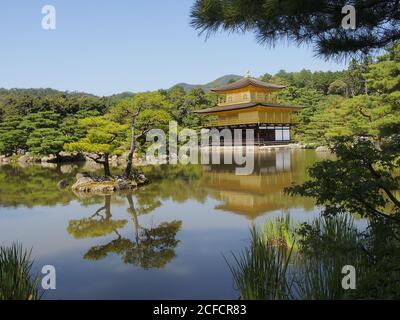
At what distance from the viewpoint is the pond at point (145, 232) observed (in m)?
5.26

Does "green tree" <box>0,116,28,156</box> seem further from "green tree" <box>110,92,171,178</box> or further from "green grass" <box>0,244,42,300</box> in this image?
"green grass" <box>0,244,42,300</box>

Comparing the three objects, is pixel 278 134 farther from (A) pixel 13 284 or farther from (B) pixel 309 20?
(A) pixel 13 284

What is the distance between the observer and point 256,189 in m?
12.9

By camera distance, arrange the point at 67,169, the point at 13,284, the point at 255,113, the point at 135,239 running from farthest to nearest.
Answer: the point at 255,113
the point at 67,169
the point at 135,239
the point at 13,284

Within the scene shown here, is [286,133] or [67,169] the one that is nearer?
[67,169]

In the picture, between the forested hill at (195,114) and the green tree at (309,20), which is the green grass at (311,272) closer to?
the green tree at (309,20)

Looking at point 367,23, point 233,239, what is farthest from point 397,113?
point 367,23

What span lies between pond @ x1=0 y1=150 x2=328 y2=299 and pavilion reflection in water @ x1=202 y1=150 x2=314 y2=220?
0.03m

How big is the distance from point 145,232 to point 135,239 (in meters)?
0.53
